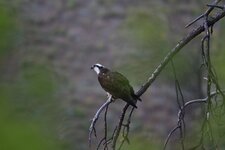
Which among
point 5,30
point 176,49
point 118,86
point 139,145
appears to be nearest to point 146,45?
point 139,145

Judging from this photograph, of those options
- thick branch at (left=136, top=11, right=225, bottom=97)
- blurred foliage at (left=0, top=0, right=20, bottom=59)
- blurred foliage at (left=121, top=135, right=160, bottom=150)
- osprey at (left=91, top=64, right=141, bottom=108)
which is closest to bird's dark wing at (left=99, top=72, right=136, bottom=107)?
osprey at (left=91, top=64, right=141, bottom=108)

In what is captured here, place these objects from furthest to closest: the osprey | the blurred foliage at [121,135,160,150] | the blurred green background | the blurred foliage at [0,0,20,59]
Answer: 1. the blurred green background
2. the blurred foliage at [121,135,160,150]
3. the osprey
4. the blurred foliage at [0,0,20,59]

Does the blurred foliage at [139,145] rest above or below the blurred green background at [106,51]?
below

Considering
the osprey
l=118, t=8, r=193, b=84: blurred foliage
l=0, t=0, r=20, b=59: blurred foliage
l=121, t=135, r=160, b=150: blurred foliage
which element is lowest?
l=0, t=0, r=20, b=59: blurred foliage

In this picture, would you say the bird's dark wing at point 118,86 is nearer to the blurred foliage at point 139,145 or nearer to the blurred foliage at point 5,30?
the blurred foliage at point 5,30

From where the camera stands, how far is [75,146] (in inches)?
265

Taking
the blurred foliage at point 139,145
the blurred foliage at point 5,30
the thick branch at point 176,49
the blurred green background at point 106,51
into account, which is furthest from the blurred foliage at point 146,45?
the blurred foliage at point 5,30

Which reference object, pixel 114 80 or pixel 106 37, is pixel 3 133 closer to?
pixel 114 80

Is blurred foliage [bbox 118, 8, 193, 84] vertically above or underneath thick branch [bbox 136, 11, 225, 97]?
above

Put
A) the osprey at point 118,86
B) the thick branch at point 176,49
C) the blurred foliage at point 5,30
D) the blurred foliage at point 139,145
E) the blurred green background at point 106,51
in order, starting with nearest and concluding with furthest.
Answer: the blurred foliage at point 5,30, the thick branch at point 176,49, the osprey at point 118,86, the blurred foliage at point 139,145, the blurred green background at point 106,51

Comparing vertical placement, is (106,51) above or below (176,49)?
above

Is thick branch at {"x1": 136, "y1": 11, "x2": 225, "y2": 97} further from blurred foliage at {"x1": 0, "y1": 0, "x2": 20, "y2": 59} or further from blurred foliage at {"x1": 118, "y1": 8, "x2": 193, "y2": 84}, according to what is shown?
blurred foliage at {"x1": 118, "y1": 8, "x2": 193, "y2": 84}

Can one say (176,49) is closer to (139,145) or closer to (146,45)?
(139,145)

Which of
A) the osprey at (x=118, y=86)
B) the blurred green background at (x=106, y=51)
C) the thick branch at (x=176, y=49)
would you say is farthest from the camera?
the blurred green background at (x=106, y=51)
